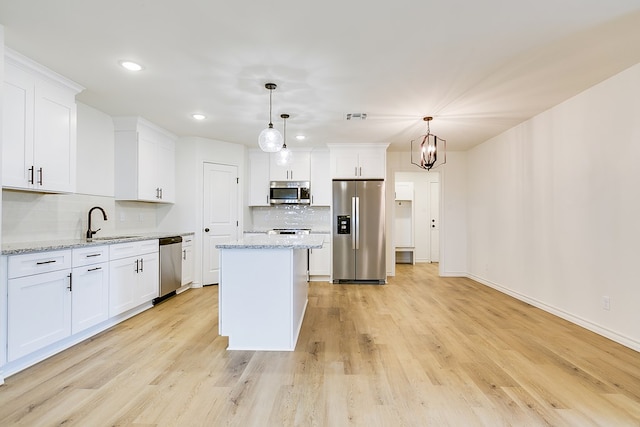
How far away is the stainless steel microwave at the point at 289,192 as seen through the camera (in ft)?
18.2

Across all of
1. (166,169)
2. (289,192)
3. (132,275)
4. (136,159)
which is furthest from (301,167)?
(132,275)

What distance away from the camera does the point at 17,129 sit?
2.40 meters

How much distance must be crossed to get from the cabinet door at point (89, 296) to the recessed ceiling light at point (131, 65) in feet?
5.99

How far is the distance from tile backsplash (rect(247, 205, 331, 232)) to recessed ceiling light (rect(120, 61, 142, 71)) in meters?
3.52

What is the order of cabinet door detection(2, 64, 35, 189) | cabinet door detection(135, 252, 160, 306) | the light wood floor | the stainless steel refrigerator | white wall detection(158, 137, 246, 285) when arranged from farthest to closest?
the stainless steel refrigerator
white wall detection(158, 137, 246, 285)
cabinet door detection(135, 252, 160, 306)
cabinet door detection(2, 64, 35, 189)
the light wood floor

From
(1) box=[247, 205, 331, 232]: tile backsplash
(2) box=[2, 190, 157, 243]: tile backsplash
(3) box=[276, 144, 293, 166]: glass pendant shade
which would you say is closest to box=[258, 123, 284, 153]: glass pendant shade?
(3) box=[276, 144, 293, 166]: glass pendant shade

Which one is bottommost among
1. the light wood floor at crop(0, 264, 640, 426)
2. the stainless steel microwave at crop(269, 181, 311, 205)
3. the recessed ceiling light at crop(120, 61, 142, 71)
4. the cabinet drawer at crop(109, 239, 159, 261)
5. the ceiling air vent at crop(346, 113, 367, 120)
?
the light wood floor at crop(0, 264, 640, 426)

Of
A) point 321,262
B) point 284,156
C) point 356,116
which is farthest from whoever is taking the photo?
point 321,262

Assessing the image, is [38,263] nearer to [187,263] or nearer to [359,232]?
[187,263]

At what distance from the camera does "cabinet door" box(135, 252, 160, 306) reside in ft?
11.5

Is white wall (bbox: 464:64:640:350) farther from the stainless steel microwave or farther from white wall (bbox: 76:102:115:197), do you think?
white wall (bbox: 76:102:115:197)

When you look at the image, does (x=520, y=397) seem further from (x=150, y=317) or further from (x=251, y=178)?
(x=251, y=178)

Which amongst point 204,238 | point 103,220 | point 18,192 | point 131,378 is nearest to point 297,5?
point 131,378

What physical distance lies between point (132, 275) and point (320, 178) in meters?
3.36
